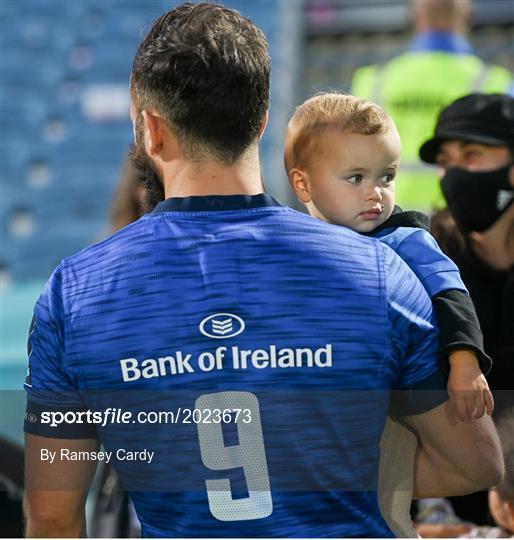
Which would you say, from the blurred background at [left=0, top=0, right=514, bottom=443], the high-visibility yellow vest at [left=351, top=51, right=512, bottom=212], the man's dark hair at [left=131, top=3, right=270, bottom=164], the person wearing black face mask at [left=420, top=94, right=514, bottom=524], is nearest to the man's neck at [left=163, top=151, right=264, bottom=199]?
the man's dark hair at [left=131, top=3, right=270, bottom=164]

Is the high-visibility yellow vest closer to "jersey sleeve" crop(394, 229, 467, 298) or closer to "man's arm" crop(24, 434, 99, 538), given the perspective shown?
"jersey sleeve" crop(394, 229, 467, 298)

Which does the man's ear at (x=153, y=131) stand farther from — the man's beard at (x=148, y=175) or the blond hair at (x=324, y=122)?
the blond hair at (x=324, y=122)

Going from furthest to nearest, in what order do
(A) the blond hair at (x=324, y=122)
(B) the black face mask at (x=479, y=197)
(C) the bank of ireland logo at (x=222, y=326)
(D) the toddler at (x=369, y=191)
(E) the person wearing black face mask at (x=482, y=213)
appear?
(B) the black face mask at (x=479, y=197), (E) the person wearing black face mask at (x=482, y=213), (A) the blond hair at (x=324, y=122), (D) the toddler at (x=369, y=191), (C) the bank of ireland logo at (x=222, y=326)

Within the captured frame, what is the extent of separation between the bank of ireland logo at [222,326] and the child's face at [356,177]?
1.54 ft

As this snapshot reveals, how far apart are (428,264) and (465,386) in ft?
0.74

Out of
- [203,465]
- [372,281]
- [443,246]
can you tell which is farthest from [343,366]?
[443,246]

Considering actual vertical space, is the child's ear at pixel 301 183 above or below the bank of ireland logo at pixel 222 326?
above

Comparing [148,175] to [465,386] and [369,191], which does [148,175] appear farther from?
[465,386]

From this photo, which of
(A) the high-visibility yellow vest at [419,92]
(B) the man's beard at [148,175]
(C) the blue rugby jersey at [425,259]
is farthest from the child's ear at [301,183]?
(A) the high-visibility yellow vest at [419,92]

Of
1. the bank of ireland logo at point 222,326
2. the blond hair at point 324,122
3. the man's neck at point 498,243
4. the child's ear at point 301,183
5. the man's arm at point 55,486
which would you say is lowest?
the man's arm at point 55,486

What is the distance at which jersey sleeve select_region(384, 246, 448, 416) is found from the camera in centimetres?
151

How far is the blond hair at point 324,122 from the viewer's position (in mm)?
1863

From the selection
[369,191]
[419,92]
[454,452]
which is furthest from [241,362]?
[419,92]

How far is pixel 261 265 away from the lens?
1.50 m
